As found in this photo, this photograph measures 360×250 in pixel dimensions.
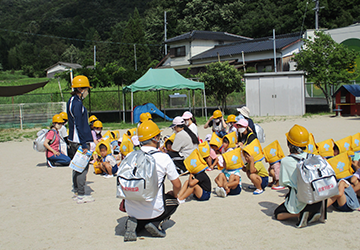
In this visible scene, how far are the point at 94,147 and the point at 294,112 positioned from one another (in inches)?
649

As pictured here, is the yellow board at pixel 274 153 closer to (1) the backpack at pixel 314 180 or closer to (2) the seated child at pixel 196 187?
(2) the seated child at pixel 196 187

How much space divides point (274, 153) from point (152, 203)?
291cm

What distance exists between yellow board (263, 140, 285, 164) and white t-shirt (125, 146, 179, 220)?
104 inches

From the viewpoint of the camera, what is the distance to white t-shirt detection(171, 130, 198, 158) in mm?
6301

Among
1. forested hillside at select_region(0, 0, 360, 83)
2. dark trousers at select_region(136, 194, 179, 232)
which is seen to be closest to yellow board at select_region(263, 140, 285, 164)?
dark trousers at select_region(136, 194, 179, 232)

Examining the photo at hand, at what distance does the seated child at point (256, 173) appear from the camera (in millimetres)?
5660

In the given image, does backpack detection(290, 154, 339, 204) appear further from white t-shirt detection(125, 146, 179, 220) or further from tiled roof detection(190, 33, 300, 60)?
tiled roof detection(190, 33, 300, 60)

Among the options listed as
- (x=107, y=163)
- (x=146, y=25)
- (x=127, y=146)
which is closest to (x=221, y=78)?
(x=127, y=146)

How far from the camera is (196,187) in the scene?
5254mm

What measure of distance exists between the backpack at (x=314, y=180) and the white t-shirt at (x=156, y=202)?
1.45 m

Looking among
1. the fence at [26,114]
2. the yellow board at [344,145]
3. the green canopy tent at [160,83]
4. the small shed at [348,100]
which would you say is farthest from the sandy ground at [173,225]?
the small shed at [348,100]

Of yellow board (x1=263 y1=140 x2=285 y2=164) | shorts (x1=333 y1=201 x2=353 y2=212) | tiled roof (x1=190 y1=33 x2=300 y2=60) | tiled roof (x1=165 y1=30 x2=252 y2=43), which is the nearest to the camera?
Answer: shorts (x1=333 y1=201 x2=353 y2=212)

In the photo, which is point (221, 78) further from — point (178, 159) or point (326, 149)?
point (326, 149)

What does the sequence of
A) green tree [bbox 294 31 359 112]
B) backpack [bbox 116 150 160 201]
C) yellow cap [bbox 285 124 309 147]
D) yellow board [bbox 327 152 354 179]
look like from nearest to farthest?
backpack [bbox 116 150 160 201] < yellow cap [bbox 285 124 309 147] < yellow board [bbox 327 152 354 179] < green tree [bbox 294 31 359 112]
